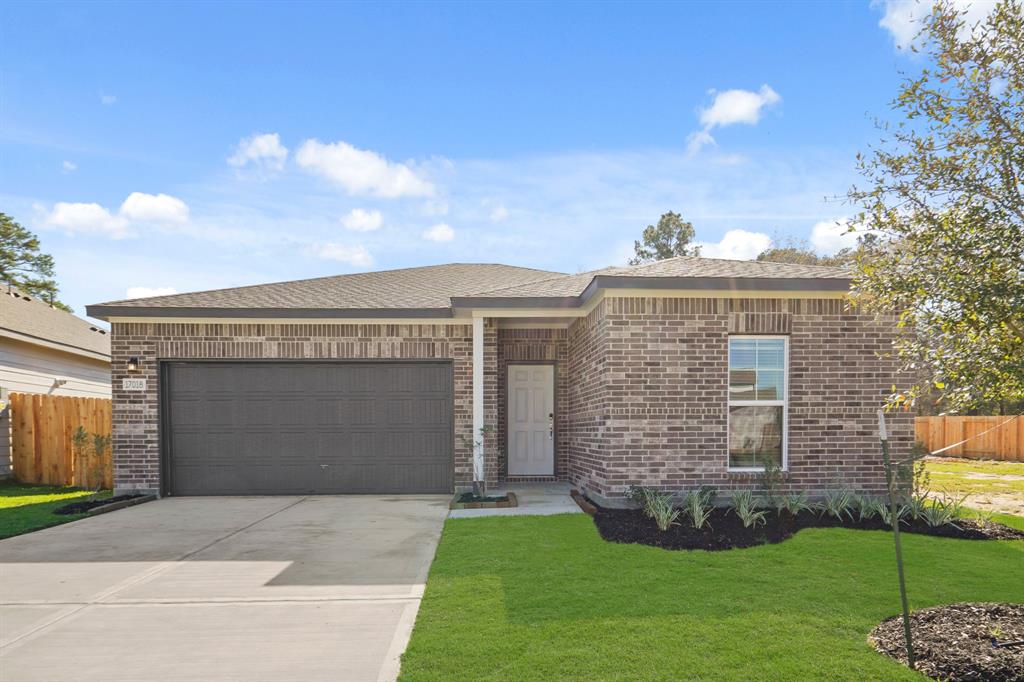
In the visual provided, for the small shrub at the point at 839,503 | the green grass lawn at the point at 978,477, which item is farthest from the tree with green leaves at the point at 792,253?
the small shrub at the point at 839,503

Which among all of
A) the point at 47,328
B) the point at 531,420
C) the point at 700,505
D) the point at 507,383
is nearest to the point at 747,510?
the point at 700,505

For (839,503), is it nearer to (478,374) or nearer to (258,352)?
(478,374)

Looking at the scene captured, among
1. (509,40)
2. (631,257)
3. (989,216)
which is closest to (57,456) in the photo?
(509,40)

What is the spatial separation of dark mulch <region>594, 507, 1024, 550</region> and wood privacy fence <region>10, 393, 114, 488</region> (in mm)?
10001

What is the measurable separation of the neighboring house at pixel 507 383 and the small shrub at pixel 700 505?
0.64ft

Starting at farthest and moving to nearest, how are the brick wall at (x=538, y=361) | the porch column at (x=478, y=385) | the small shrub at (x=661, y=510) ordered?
the brick wall at (x=538, y=361)
the porch column at (x=478, y=385)
the small shrub at (x=661, y=510)

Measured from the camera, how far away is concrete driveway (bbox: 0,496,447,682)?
3.69 m

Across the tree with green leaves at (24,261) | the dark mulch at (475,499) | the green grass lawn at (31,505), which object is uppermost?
the tree with green leaves at (24,261)

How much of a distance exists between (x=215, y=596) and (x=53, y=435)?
32.3ft

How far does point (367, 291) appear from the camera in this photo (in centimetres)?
1119

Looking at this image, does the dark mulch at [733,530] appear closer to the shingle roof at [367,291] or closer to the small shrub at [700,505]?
the small shrub at [700,505]

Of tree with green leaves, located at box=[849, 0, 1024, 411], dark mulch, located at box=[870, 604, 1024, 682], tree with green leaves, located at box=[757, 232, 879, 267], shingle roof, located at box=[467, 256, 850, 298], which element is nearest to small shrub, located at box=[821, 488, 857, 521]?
shingle roof, located at box=[467, 256, 850, 298]

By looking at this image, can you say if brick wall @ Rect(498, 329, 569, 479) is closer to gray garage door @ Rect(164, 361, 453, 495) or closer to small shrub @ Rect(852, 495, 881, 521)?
gray garage door @ Rect(164, 361, 453, 495)

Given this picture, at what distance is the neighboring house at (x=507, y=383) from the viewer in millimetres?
7938
